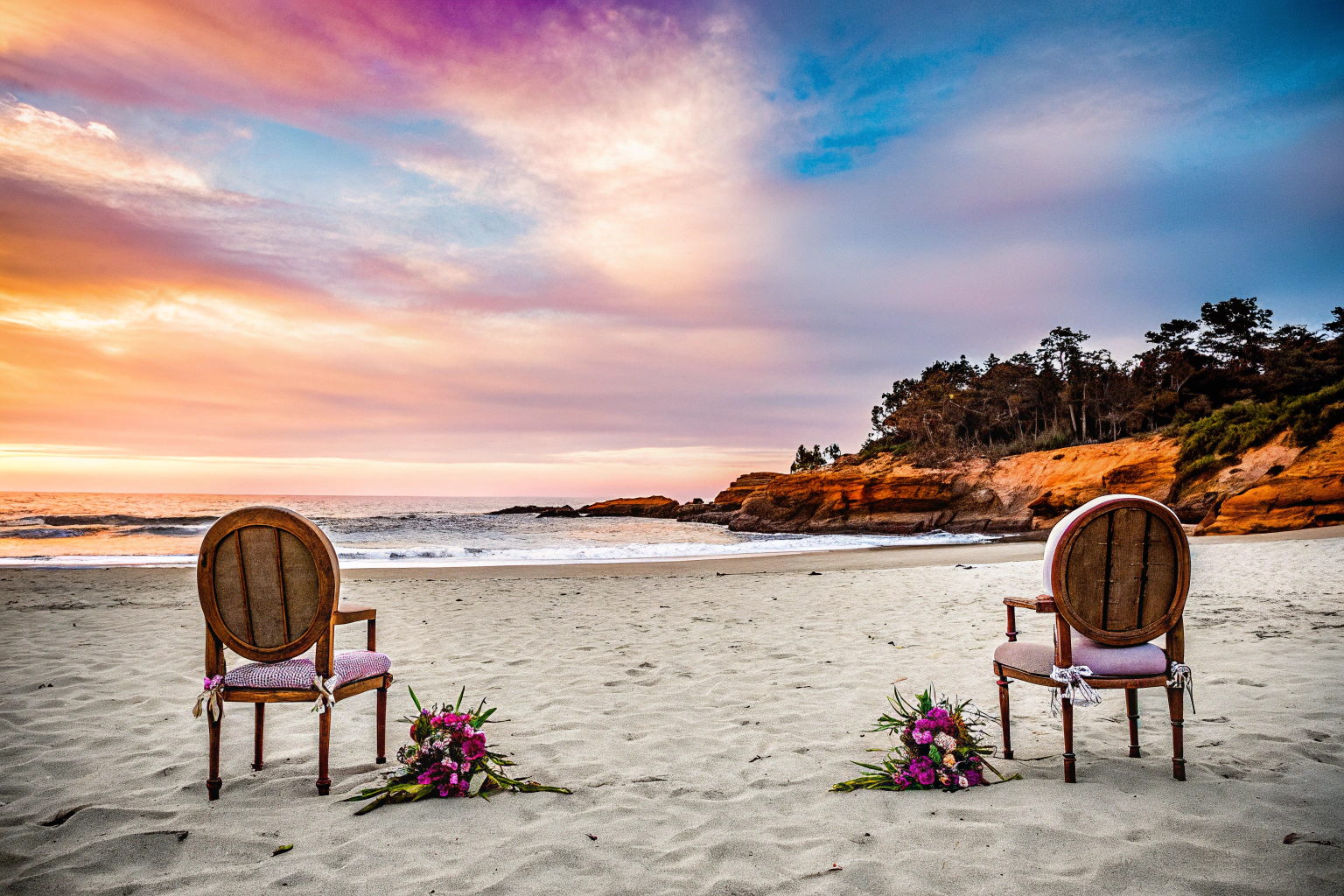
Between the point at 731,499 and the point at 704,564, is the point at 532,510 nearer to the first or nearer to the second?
the point at 731,499

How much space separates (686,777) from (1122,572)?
236 centimetres

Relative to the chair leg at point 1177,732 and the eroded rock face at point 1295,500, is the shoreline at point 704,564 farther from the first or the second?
the chair leg at point 1177,732

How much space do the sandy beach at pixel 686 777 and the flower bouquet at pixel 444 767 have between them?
0.11 metres

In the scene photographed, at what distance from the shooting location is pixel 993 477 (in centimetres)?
3419

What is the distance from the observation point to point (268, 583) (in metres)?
3.21

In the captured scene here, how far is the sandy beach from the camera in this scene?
2520 mm

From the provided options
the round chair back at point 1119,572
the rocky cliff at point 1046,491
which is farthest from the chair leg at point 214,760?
the rocky cliff at point 1046,491

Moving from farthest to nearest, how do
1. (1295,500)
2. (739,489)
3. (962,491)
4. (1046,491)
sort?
(739,489) → (962,491) → (1046,491) → (1295,500)

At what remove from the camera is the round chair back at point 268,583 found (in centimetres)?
319

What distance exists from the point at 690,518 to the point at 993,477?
91.3 ft

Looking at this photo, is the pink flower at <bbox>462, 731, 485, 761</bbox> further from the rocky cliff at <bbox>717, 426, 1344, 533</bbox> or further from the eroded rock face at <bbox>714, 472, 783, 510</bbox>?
the eroded rock face at <bbox>714, 472, 783, 510</bbox>

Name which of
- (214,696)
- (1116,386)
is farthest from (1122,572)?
(1116,386)

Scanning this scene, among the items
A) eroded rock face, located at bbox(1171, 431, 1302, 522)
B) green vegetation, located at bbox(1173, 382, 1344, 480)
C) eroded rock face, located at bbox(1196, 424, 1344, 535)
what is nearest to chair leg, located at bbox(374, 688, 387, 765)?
eroded rock face, located at bbox(1196, 424, 1344, 535)

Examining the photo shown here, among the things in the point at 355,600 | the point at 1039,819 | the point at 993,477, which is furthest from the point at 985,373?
the point at 1039,819
